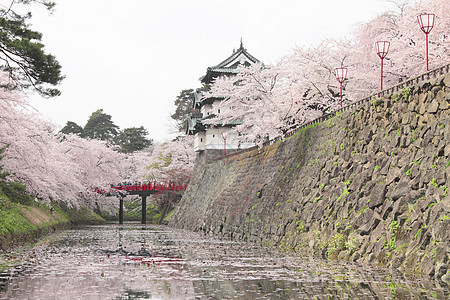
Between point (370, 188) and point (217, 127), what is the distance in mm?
33068

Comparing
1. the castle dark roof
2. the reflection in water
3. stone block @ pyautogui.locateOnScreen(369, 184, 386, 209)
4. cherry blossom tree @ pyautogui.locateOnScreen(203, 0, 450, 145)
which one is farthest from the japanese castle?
the reflection in water

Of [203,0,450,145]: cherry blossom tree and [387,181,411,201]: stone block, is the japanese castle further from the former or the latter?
[387,181,411,201]: stone block

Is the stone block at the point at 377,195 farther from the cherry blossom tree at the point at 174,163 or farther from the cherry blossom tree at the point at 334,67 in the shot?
the cherry blossom tree at the point at 174,163

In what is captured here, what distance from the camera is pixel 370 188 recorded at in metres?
15.6

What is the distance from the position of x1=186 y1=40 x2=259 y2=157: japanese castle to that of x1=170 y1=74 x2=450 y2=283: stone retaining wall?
20.5 m

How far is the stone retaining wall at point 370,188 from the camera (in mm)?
12266

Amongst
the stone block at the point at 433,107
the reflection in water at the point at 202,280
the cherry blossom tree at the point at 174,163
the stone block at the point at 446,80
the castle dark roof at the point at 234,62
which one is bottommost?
the reflection in water at the point at 202,280

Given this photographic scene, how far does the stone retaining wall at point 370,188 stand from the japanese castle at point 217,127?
67.2ft

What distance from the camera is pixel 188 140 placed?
6362 centimetres

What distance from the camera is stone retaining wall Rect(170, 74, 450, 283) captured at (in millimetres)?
12266

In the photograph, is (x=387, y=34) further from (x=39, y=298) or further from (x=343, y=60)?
(x=39, y=298)

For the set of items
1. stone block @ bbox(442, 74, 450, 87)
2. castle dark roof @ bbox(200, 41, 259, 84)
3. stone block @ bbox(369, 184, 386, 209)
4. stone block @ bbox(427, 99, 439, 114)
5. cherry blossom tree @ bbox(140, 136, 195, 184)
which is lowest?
stone block @ bbox(369, 184, 386, 209)

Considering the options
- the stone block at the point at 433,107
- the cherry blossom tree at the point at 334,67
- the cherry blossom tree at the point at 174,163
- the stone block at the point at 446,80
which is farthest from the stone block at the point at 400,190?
the cherry blossom tree at the point at 174,163

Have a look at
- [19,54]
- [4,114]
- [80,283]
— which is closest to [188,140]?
[4,114]
